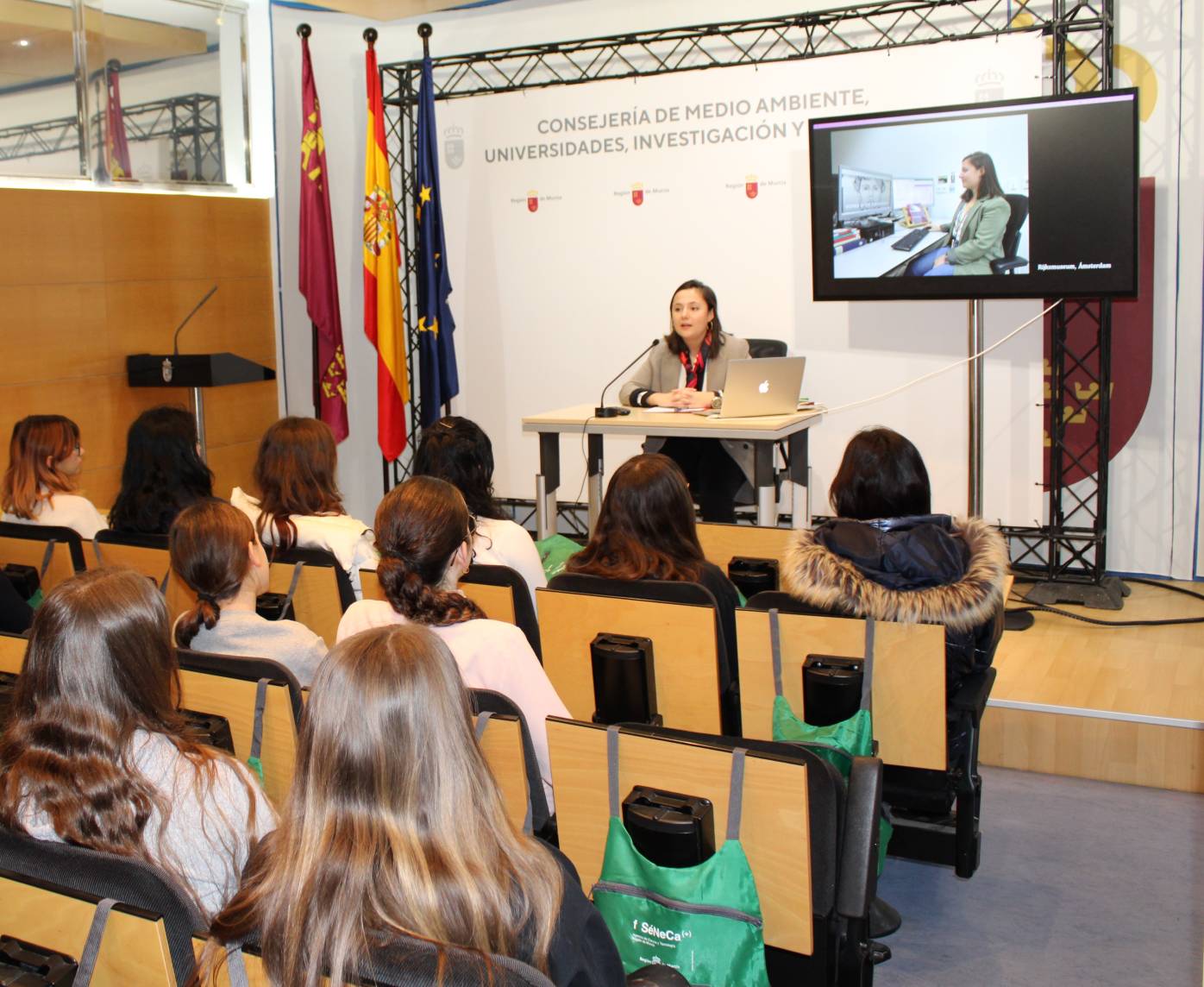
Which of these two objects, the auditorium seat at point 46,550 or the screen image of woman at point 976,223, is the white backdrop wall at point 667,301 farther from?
the auditorium seat at point 46,550

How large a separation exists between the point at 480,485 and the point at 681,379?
2.25 metres

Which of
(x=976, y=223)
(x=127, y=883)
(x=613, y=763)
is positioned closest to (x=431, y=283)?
(x=976, y=223)

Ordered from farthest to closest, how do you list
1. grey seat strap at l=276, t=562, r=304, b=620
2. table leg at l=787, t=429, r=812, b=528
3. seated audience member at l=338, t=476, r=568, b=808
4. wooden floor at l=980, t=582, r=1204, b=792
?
1. table leg at l=787, t=429, r=812, b=528
2. wooden floor at l=980, t=582, r=1204, b=792
3. grey seat strap at l=276, t=562, r=304, b=620
4. seated audience member at l=338, t=476, r=568, b=808

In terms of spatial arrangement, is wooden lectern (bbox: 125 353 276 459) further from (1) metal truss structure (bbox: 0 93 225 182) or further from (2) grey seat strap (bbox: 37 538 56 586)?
(2) grey seat strap (bbox: 37 538 56 586)

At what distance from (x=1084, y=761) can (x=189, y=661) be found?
2.75m

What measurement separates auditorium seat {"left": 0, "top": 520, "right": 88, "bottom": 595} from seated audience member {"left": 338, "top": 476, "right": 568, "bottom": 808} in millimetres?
1569

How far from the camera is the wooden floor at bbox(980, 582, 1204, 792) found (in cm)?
362

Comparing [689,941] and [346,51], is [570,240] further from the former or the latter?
[689,941]

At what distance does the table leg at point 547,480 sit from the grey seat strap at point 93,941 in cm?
388

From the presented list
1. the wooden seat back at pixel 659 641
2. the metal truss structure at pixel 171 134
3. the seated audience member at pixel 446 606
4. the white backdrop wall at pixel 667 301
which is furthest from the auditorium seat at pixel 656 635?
the metal truss structure at pixel 171 134

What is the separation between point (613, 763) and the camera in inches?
76.0

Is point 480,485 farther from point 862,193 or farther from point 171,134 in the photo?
point 171,134

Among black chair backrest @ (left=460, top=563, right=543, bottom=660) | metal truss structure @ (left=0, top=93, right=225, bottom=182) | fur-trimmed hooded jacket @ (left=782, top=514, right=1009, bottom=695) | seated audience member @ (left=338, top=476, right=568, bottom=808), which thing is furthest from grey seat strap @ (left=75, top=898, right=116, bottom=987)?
metal truss structure @ (left=0, top=93, right=225, bottom=182)

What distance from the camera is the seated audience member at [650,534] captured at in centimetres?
296
